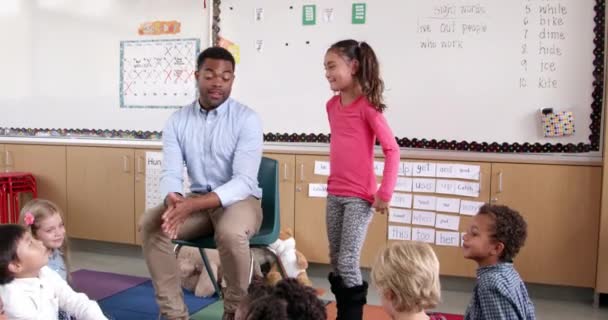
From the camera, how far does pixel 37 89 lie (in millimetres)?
4129

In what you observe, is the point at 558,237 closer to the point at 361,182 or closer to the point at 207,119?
the point at 361,182

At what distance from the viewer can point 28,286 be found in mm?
1592

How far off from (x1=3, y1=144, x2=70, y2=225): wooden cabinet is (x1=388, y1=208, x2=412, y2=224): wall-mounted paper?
7.37 ft

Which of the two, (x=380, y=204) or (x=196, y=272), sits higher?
(x=380, y=204)

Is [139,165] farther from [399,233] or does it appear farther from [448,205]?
[448,205]

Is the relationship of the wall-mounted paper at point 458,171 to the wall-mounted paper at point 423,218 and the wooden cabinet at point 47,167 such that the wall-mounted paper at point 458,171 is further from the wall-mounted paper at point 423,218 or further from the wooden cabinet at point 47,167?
the wooden cabinet at point 47,167

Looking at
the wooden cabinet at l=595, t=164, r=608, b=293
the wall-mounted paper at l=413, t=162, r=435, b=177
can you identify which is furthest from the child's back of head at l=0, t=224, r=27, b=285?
the wooden cabinet at l=595, t=164, r=608, b=293

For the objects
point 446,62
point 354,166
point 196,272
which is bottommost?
point 196,272

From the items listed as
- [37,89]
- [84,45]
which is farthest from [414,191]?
[37,89]

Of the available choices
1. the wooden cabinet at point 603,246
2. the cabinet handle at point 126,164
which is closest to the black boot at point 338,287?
the wooden cabinet at point 603,246

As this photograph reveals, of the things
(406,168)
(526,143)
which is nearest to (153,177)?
(406,168)

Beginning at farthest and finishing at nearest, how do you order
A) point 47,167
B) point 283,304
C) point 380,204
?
point 47,167 < point 380,204 < point 283,304

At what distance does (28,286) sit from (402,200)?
209 centimetres

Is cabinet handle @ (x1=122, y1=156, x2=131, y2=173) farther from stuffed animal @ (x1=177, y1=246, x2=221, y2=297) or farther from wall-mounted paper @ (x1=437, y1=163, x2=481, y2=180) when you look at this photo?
wall-mounted paper @ (x1=437, y1=163, x2=481, y2=180)
